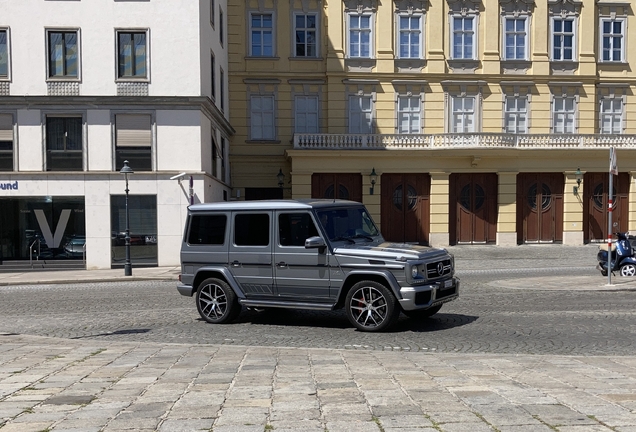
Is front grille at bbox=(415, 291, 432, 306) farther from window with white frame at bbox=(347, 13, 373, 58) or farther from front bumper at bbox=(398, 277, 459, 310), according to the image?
window with white frame at bbox=(347, 13, 373, 58)

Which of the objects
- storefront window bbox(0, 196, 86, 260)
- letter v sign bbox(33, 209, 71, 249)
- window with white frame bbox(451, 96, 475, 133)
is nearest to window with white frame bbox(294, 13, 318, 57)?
window with white frame bbox(451, 96, 475, 133)

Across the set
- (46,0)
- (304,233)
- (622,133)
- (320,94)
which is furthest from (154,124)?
(622,133)

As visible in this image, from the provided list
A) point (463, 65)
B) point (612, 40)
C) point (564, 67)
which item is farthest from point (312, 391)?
point (612, 40)

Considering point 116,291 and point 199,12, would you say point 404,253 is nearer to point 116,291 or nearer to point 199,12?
point 116,291

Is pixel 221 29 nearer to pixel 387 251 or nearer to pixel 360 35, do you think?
pixel 360 35

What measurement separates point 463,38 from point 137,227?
19645 millimetres

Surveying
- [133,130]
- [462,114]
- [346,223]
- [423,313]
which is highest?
[462,114]

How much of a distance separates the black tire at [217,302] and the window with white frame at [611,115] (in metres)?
30.5

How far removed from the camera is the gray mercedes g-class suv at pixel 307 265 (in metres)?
10.7

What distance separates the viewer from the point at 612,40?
121ft

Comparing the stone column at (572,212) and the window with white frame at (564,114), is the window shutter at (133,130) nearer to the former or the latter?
the stone column at (572,212)

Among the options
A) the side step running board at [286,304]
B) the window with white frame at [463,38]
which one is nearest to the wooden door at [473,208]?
the window with white frame at [463,38]

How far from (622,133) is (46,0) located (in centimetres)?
2811

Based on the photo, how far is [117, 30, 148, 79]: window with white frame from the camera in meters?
26.5
